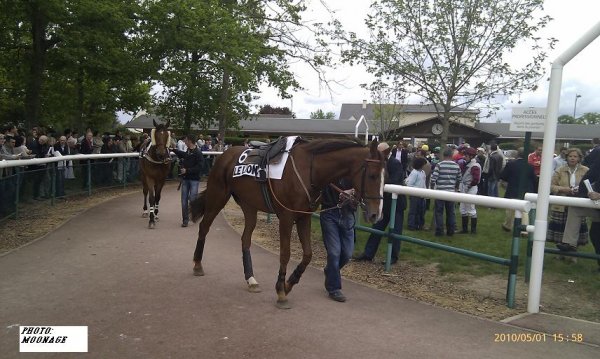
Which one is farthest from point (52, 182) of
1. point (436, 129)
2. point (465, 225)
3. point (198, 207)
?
point (436, 129)

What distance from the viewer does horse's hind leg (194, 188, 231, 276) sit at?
6.23m

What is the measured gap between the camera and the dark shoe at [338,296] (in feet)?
17.5

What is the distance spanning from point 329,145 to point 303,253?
49.1 inches

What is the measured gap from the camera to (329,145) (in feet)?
17.0

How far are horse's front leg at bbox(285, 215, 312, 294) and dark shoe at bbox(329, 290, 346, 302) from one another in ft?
1.53

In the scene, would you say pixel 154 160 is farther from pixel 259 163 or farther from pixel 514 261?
pixel 514 261

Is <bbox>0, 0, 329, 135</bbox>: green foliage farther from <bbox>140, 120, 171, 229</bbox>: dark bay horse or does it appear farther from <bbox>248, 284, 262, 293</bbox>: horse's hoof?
<bbox>248, 284, 262, 293</bbox>: horse's hoof

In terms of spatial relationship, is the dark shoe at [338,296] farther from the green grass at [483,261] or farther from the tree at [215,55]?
the tree at [215,55]

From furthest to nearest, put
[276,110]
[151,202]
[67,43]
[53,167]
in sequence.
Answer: [276,110]
[67,43]
[53,167]
[151,202]

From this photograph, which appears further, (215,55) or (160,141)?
(215,55)

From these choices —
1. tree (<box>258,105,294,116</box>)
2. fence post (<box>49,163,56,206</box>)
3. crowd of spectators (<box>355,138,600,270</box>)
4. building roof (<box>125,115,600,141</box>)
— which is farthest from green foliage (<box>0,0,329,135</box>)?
tree (<box>258,105,294,116</box>)

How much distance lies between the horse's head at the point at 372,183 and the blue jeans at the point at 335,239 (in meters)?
0.65

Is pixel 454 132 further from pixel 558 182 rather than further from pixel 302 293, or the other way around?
pixel 302 293
